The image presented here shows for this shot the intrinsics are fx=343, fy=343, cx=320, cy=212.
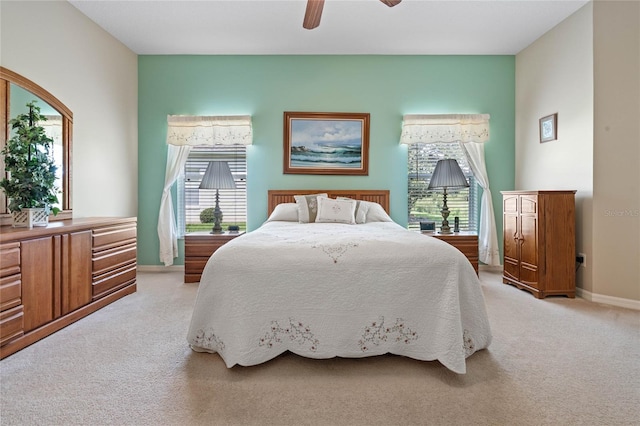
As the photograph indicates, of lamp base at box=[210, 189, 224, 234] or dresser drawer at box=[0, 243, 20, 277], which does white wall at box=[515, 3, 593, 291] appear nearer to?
lamp base at box=[210, 189, 224, 234]

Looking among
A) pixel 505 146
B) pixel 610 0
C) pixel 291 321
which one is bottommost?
pixel 291 321

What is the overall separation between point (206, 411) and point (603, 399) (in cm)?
201

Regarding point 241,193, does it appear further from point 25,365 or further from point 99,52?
point 25,365

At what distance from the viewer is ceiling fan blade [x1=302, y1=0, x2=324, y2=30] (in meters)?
2.43

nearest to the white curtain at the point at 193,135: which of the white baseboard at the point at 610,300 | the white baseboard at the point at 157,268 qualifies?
the white baseboard at the point at 157,268

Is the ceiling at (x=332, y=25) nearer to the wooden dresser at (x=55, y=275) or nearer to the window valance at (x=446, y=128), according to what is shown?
the window valance at (x=446, y=128)

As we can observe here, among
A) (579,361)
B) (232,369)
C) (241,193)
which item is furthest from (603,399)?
(241,193)

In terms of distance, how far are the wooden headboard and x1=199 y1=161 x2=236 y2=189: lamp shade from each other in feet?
1.93

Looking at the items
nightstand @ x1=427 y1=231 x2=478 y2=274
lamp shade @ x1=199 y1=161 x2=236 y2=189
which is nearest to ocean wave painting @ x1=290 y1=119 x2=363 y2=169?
lamp shade @ x1=199 y1=161 x2=236 y2=189

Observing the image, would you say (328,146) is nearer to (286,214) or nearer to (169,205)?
(286,214)

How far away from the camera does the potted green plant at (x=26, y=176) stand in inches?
103

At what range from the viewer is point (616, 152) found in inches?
132

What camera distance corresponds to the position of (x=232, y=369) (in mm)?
2047

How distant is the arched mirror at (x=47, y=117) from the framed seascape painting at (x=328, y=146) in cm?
244
